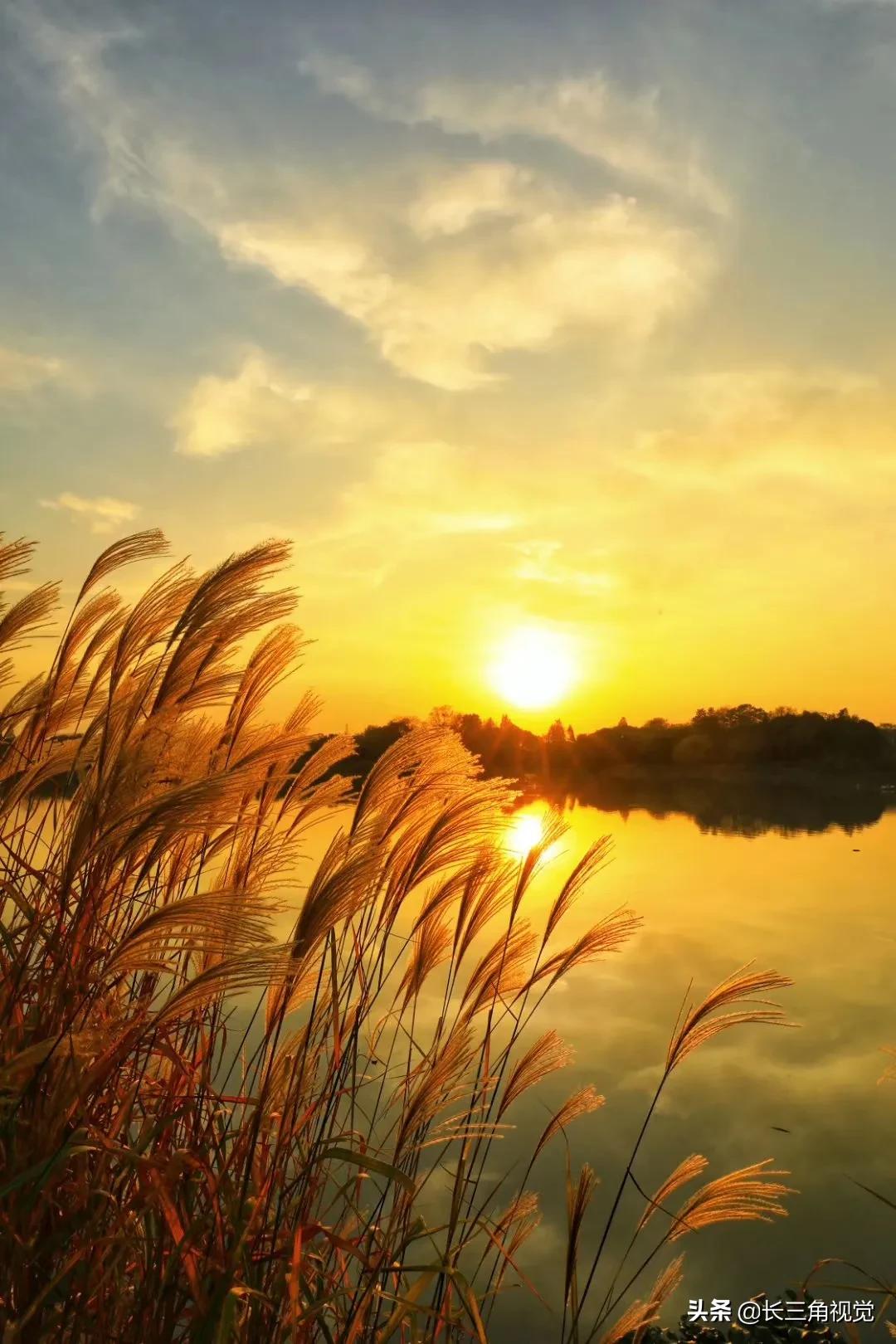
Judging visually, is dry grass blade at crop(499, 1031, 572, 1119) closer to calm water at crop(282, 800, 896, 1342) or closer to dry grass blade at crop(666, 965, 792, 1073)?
dry grass blade at crop(666, 965, 792, 1073)

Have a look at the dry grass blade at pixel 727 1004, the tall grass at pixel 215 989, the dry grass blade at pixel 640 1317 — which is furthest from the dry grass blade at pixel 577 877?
the dry grass blade at pixel 640 1317

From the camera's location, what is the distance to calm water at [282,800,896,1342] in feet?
18.7

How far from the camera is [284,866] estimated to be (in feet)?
7.62

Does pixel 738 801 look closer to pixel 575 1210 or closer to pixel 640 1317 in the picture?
pixel 640 1317

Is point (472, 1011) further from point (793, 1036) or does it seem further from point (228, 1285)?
point (793, 1036)

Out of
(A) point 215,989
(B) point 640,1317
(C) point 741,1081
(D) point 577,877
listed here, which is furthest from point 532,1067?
(C) point 741,1081

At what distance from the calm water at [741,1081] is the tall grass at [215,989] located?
0.55m

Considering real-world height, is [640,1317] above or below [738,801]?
below

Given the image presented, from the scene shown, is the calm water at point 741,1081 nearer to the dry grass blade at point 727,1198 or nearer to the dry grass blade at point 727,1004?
the dry grass blade at point 727,1004

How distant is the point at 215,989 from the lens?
1.50 m

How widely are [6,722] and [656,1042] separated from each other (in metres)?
7.47

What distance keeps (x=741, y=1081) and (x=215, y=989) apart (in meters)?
8.02

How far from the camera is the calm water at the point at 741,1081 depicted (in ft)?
18.7

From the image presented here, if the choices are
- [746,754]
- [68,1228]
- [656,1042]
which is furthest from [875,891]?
[746,754]
